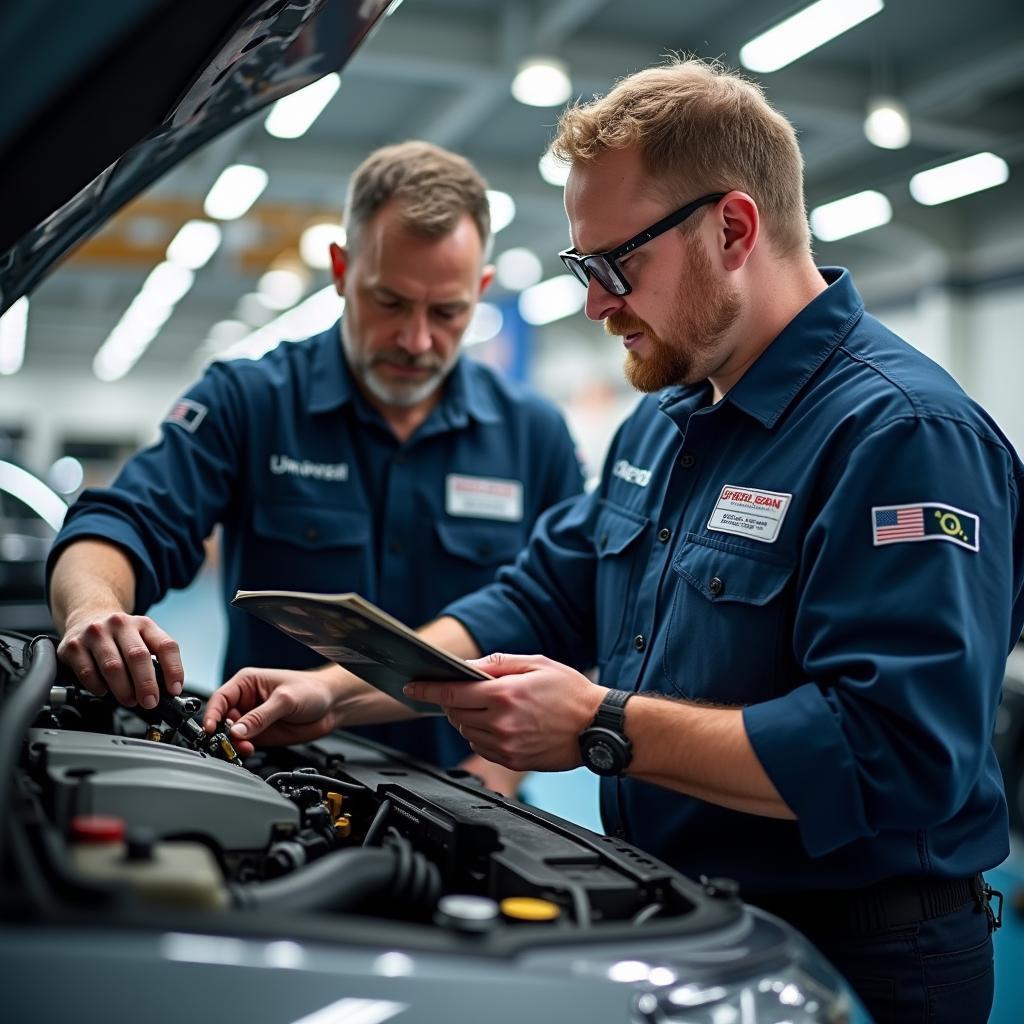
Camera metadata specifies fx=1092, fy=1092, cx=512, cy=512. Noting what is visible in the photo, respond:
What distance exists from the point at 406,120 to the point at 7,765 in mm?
8308

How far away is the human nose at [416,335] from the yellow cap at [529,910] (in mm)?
1316

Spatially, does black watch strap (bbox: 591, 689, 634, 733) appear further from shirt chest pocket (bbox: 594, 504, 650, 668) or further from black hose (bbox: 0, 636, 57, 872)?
black hose (bbox: 0, 636, 57, 872)

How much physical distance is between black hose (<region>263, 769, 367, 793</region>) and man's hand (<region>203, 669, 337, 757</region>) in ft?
0.48

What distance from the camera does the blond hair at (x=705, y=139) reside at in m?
1.47

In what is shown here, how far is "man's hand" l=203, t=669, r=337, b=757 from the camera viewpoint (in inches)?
63.5

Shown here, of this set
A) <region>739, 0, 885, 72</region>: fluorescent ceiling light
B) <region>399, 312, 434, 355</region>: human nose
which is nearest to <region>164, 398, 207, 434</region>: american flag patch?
<region>399, 312, 434, 355</region>: human nose

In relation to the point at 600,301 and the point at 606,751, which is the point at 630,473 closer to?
the point at 600,301

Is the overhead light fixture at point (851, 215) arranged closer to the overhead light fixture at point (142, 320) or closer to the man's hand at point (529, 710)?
the overhead light fixture at point (142, 320)

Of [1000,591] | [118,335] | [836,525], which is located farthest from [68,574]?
[118,335]

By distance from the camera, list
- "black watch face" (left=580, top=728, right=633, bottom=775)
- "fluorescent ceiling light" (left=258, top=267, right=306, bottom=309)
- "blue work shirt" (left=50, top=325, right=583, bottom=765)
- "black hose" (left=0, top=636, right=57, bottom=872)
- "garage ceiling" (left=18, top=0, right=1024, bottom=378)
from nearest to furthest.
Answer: "black hose" (left=0, top=636, right=57, bottom=872)
"black watch face" (left=580, top=728, right=633, bottom=775)
"blue work shirt" (left=50, top=325, right=583, bottom=765)
"garage ceiling" (left=18, top=0, right=1024, bottom=378)
"fluorescent ceiling light" (left=258, top=267, right=306, bottom=309)

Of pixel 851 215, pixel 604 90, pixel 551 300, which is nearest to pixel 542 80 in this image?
pixel 604 90

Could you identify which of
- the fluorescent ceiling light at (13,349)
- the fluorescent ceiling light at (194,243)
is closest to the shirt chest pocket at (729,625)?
the fluorescent ceiling light at (194,243)

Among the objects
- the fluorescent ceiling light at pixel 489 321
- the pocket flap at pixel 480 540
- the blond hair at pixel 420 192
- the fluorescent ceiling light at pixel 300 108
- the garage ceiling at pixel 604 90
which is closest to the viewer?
the blond hair at pixel 420 192

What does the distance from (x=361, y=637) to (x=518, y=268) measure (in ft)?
39.4
